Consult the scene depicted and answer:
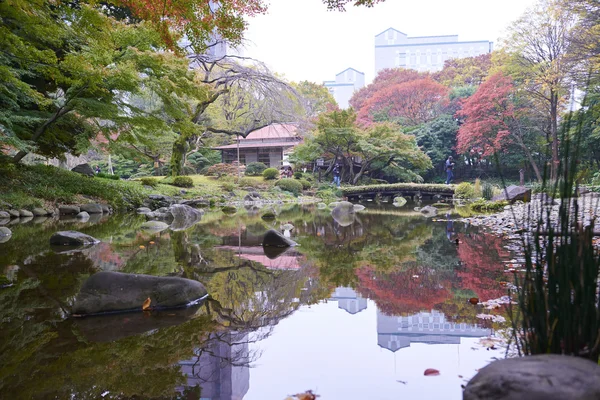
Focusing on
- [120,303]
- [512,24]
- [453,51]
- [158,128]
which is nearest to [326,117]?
[512,24]

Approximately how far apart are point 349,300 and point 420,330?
792 mm

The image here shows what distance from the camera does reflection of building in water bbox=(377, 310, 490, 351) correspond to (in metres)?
2.47

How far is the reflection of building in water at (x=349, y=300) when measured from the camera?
316 centimetres

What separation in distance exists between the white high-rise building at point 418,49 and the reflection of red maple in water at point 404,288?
170 feet

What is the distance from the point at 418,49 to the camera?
53.2 meters

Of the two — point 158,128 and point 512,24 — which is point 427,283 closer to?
point 158,128

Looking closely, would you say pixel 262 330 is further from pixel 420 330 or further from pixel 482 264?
pixel 482 264

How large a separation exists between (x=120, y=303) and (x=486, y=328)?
247cm

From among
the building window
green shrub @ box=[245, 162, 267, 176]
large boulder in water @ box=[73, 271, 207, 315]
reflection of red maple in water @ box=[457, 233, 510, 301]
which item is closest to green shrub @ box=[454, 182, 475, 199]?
green shrub @ box=[245, 162, 267, 176]

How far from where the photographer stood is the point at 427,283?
3.79 metres

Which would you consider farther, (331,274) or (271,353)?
(331,274)

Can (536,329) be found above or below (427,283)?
above

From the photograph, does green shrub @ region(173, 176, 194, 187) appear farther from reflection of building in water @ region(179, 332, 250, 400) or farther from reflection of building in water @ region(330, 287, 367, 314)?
reflection of building in water @ region(179, 332, 250, 400)

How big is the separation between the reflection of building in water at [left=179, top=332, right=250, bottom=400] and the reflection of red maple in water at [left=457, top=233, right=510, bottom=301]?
1968 mm
